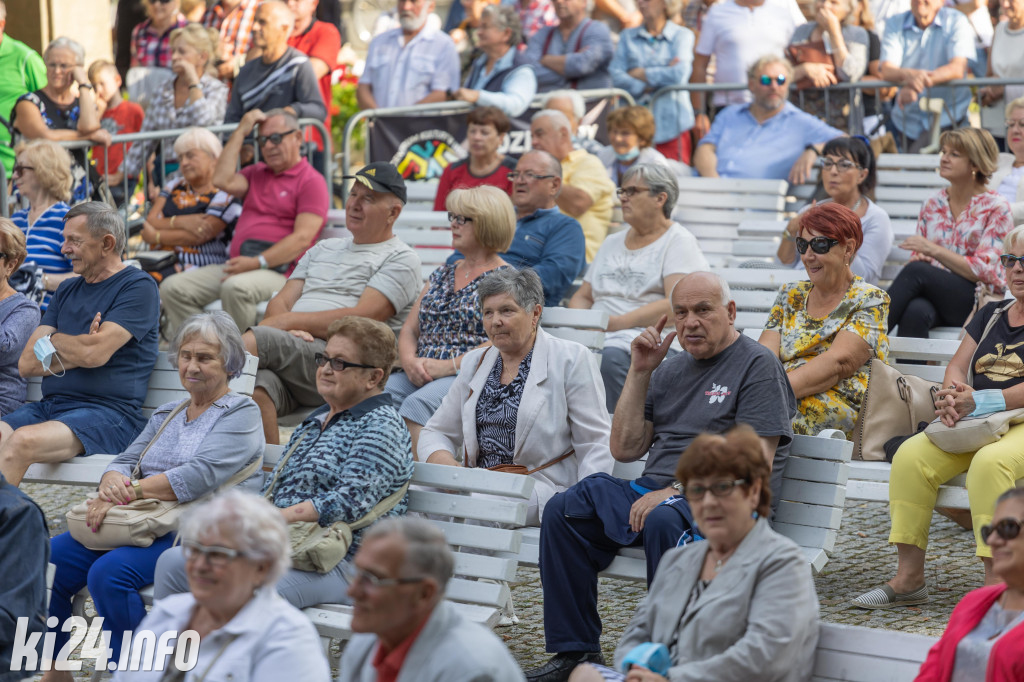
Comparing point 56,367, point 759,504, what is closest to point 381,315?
point 56,367

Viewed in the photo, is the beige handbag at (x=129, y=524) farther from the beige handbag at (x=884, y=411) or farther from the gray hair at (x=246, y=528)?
the beige handbag at (x=884, y=411)

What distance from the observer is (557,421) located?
5094 mm

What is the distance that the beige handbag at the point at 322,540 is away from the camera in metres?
4.30

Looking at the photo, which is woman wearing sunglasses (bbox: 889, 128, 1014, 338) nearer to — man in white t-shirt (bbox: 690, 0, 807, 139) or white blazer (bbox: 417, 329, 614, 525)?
white blazer (bbox: 417, 329, 614, 525)

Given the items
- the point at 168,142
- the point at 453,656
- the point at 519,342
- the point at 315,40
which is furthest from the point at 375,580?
the point at 315,40

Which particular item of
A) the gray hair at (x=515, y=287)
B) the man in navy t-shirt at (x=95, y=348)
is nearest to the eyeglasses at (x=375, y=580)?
the gray hair at (x=515, y=287)

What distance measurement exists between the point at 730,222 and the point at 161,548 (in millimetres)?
5364

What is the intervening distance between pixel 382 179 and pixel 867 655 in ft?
13.8

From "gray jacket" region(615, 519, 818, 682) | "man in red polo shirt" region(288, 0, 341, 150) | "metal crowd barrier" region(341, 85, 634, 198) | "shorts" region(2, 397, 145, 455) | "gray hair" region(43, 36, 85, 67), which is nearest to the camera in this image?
"gray jacket" region(615, 519, 818, 682)

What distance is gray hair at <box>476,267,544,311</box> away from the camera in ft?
17.1

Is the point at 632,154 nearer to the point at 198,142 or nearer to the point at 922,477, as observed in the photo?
the point at 198,142

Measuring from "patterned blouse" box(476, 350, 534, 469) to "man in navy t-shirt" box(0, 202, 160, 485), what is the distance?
1.69m

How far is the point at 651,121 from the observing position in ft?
29.8

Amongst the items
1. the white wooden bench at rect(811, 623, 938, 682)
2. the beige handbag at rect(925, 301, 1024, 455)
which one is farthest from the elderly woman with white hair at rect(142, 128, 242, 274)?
the white wooden bench at rect(811, 623, 938, 682)
